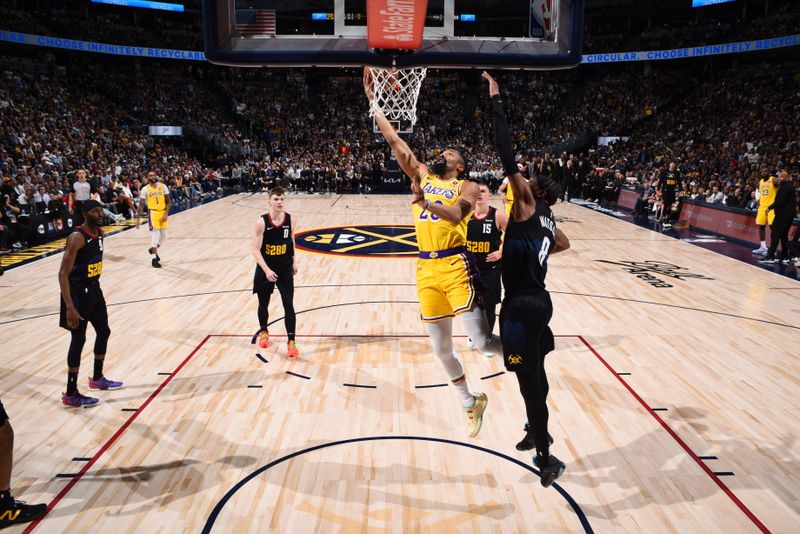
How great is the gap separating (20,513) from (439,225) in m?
3.30

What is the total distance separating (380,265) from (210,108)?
27231mm

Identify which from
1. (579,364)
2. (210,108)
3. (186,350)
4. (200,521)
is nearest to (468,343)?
(579,364)

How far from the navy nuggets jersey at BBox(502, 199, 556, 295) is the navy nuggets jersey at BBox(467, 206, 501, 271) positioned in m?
2.52

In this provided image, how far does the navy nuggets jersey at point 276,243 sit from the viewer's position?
633cm

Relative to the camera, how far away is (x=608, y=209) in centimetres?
2145

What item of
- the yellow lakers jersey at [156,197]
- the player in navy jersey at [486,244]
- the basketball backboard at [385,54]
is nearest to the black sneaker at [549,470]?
the player in navy jersey at [486,244]

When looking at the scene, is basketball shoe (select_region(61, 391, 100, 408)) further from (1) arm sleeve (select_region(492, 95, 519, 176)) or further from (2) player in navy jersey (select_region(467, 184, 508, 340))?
(1) arm sleeve (select_region(492, 95, 519, 176))

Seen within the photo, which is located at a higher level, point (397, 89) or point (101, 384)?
point (397, 89)

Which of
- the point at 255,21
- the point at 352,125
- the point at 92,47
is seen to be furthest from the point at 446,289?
the point at 92,47

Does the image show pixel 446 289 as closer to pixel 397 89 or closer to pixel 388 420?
pixel 388 420

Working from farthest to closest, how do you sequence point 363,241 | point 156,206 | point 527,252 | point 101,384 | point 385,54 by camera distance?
point 363,241 < point 156,206 < point 385,54 < point 101,384 < point 527,252

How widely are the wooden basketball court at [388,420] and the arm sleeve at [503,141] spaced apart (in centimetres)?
218

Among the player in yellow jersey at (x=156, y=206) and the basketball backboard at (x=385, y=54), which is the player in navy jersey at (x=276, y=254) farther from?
the player in yellow jersey at (x=156, y=206)

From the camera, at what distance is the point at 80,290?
5.10m
